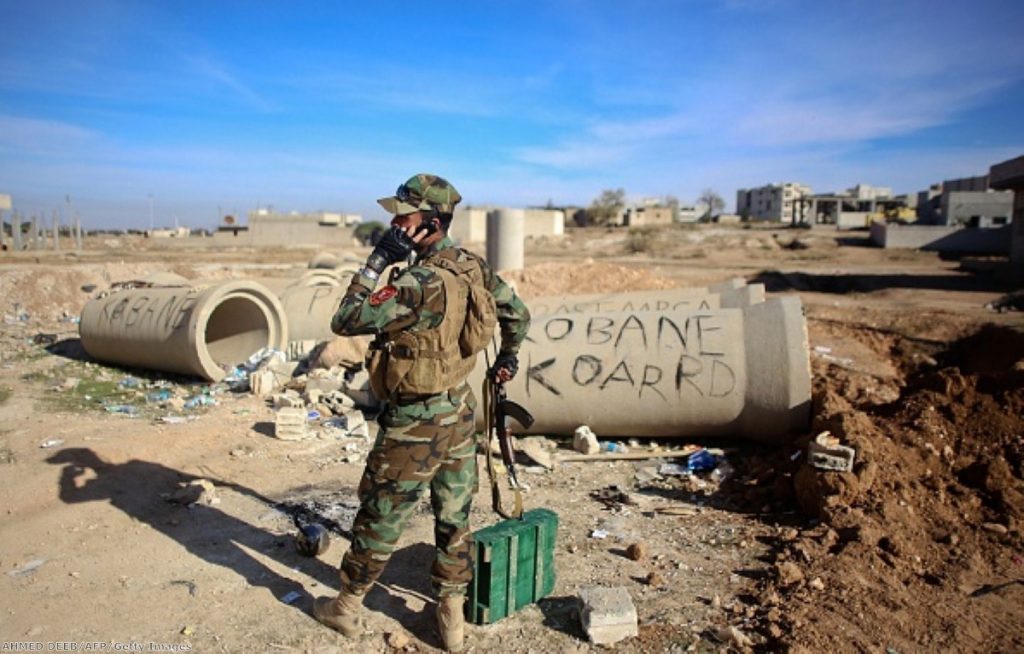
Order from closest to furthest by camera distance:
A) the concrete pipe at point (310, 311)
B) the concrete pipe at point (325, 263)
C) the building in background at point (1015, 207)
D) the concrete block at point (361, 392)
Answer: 1. the concrete block at point (361, 392)
2. the concrete pipe at point (310, 311)
3. the concrete pipe at point (325, 263)
4. the building in background at point (1015, 207)

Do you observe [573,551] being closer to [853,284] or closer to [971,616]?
[971,616]

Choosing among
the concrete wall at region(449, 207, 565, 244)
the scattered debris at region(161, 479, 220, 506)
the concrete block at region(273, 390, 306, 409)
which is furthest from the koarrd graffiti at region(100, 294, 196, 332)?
the concrete wall at region(449, 207, 565, 244)

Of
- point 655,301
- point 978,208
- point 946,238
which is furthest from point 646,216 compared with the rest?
point 655,301

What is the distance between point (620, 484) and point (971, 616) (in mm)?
2274

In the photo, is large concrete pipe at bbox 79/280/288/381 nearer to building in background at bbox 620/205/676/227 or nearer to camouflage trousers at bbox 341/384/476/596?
camouflage trousers at bbox 341/384/476/596

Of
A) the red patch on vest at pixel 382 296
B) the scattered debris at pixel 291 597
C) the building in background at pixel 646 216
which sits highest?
the building in background at pixel 646 216

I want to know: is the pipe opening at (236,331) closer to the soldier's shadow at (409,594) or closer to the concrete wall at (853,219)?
the soldier's shadow at (409,594)

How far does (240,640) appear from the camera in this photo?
293cm

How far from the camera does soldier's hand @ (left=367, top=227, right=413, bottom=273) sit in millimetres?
2902

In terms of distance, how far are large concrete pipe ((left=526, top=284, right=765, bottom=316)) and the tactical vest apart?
5.18 metres

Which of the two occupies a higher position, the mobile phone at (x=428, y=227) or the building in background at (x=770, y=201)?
the building in background at (x=770, y=201)

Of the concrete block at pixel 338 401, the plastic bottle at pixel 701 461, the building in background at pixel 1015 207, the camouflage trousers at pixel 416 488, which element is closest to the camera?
the camouflage trousers at pixel 416 488

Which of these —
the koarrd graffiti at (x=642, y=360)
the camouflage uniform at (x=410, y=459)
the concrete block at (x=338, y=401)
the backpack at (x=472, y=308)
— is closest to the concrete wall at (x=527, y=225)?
the concrete block at (x=338, y=401)

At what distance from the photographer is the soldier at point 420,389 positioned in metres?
2.80
